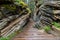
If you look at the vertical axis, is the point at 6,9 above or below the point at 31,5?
above

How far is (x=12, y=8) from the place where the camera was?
7273mm

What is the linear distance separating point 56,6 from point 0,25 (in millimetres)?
3274

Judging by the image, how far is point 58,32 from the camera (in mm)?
6137

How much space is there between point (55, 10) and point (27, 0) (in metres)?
12.8

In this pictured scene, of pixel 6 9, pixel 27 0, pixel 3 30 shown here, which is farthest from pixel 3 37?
pixel 27 0

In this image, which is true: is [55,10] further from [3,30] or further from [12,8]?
[3,30]

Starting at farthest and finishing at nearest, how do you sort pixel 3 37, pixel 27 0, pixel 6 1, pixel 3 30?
1. pixel 27 0
2. pixel 6 1
3. pixel 3 30
4. pixel 3 37

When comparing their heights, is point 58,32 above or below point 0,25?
below

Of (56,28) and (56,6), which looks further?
(56,6)

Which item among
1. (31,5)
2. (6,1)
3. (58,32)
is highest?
(6,1)

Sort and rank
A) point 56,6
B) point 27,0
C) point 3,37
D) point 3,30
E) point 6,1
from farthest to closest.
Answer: point 27,0 < point 56,6 < point 6,1 < point 3,30 < point 3,37

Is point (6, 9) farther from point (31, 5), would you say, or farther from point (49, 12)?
point (31, 5)

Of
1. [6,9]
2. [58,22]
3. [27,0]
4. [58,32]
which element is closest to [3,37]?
[6,9]

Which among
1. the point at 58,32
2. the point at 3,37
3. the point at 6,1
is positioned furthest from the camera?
the point at 6,1
